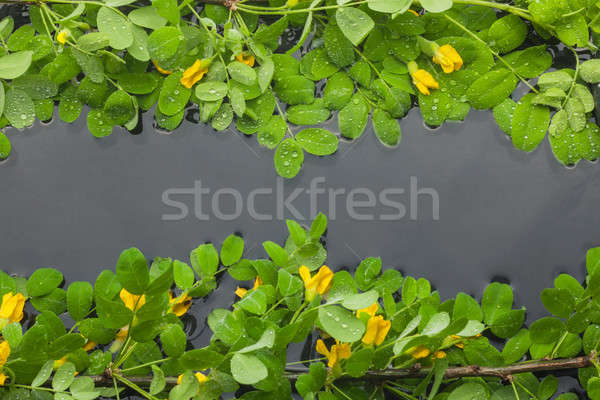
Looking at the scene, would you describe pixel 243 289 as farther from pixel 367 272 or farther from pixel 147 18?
pixel 147 18

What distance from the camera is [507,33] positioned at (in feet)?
3.66

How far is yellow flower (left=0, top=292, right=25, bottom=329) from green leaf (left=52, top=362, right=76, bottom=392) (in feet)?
0.48

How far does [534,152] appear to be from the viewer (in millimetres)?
1123

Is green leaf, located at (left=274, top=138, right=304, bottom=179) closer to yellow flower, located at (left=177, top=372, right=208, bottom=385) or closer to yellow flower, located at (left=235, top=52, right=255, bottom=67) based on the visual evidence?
yellow flower, located at (left=235, top=52, right=255, bottom=67)

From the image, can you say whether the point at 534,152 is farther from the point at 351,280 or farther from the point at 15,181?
the point at 15,181

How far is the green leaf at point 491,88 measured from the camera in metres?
1.11

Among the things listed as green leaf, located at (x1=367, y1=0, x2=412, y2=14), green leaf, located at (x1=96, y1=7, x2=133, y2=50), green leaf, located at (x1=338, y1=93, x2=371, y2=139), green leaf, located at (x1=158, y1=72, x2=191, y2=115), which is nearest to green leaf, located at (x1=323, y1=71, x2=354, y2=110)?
green leaf, located at (x1=338, y1=93, x2=371, y2=139)

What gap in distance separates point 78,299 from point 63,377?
0.14 metres

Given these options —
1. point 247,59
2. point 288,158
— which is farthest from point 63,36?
point 288,158

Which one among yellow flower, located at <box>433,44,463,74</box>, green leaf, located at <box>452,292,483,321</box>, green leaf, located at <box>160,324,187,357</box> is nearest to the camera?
green leaf, located at <box>160,324,187,357</box>

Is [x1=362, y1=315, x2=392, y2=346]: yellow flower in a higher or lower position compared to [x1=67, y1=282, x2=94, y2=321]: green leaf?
higher

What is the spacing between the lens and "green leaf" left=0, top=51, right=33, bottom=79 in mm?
1044

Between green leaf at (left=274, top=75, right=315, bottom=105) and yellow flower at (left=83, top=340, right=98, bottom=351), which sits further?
green leaf at (left=274, top=75, right=315, bottom=105)

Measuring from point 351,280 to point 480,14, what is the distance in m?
0.53
